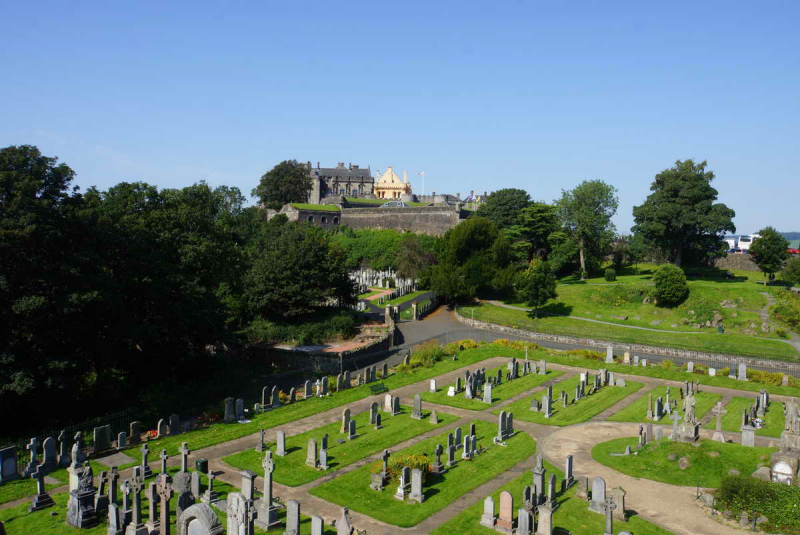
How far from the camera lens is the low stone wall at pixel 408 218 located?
75375mm

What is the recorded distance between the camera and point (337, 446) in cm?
2227

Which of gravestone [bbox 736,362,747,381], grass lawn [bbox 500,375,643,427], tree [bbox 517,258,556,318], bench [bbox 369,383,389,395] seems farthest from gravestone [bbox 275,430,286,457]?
tree [bbox 517,258,556,318]

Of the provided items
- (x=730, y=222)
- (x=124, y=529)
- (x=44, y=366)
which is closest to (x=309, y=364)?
(x=44, y=366)

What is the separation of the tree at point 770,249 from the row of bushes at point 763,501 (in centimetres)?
4173

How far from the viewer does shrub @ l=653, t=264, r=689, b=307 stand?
47594mm

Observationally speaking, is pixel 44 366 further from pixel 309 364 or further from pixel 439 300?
pixel 439 300

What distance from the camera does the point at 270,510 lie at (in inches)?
622

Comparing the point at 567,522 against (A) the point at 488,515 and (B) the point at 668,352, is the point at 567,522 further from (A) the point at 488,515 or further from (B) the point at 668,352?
(B) the point at 668,352

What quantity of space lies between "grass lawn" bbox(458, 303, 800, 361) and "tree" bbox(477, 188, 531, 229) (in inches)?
801

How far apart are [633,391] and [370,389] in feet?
44.7

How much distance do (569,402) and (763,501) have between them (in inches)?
487

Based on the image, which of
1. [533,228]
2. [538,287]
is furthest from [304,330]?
[533,228]

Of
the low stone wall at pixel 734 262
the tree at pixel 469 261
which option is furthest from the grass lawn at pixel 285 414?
the low stone wall at pixel 734 262

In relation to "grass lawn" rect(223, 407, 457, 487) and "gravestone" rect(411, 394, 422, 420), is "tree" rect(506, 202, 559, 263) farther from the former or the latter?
"grass lawn" rect(223, 407, 457, 487)
